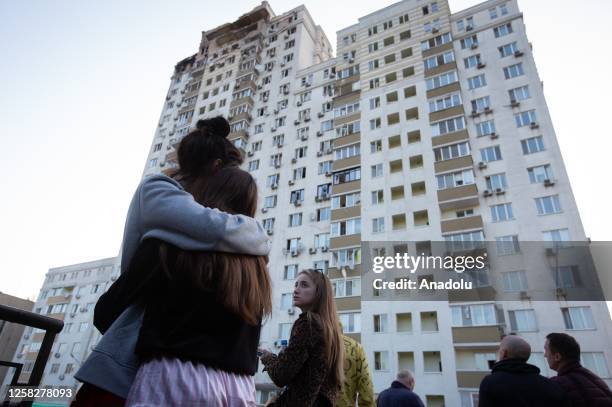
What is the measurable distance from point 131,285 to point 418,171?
29.5 metres

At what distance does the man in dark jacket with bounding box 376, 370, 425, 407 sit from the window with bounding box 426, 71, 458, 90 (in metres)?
29.6

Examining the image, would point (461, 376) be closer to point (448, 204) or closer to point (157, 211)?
point (448, 204)

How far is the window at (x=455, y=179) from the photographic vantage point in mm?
26700

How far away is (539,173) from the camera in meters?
25.2

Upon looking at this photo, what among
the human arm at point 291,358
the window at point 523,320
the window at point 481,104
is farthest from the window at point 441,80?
the human arm at point 291,358

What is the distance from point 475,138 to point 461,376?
55.7 ft

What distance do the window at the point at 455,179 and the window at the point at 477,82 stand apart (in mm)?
8379

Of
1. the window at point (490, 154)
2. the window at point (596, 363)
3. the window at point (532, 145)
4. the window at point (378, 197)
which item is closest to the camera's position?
the window at point (596, 363)

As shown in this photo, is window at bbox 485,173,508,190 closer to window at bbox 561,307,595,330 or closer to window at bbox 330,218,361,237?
window at bbox 561,307,595,330

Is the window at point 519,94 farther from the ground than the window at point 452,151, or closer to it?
farther from the ground

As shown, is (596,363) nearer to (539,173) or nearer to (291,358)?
(539,173)

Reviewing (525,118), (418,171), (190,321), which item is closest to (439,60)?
(525,118)

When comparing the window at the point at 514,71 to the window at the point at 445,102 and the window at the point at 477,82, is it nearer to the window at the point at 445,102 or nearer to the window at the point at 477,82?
the window at the point at 477,82

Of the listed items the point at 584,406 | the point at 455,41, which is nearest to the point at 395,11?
the point at 455,41
